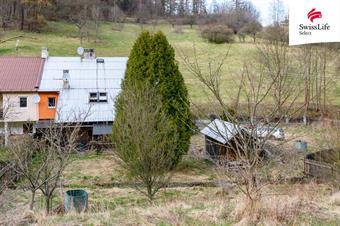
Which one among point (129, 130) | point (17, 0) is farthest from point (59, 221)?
point (17, 0)

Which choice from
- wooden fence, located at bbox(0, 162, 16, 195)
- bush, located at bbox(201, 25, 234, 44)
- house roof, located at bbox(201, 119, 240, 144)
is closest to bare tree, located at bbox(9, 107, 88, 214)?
wooden fence, located at bbox(0, 162, 16, 195)

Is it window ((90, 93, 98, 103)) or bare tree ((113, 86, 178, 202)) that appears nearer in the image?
bare tree ((113, 86, 178, 202))

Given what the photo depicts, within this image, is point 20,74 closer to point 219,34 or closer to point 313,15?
point 313,15

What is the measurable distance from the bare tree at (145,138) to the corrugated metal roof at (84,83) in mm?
6023

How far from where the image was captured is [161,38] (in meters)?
18.7

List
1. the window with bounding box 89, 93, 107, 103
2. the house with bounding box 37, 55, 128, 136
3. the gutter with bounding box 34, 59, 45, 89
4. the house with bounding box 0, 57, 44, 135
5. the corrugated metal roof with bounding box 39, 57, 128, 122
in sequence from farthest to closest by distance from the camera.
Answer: the window with bounding box 89, 93, 107, 103 < the gutter with bounding box 34, 59, 45, 89 < the house with bounding box 0, 57, 44, 135 < the corrugated metal roof with bounding box 39, 57, 128, 122 < the house with bounding box 37, 55, 128, 136

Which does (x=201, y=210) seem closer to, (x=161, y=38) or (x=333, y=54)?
(x=161, y=38)

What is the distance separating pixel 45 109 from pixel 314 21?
72.8 ft

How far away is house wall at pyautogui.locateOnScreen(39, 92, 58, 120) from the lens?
24.5m

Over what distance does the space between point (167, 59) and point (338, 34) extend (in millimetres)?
14776

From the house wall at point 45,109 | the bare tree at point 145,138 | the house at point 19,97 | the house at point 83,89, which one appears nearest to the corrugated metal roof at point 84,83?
the house at point 83,89

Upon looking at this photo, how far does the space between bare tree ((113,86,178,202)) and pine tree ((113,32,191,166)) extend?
86cm

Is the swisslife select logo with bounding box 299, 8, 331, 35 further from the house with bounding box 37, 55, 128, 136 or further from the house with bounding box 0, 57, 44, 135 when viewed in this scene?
the house with bounding box 0, 57, 44, 135

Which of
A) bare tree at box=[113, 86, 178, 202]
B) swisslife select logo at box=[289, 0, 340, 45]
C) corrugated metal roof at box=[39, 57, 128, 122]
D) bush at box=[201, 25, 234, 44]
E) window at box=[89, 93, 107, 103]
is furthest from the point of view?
bush at box=[201, 25, 234, 44]
